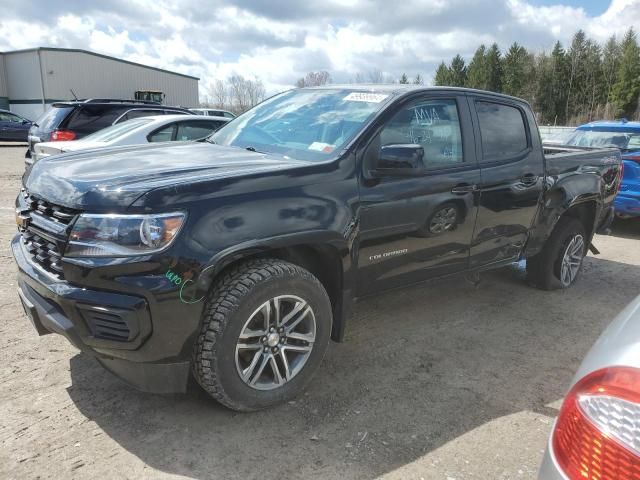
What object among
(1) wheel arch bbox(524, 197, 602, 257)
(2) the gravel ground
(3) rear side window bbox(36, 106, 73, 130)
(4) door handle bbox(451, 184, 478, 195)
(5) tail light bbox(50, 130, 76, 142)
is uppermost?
(3) rear side window bbox(36, 106, 73, 130)

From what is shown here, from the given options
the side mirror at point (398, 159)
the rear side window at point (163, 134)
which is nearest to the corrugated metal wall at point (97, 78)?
the rear side window at point (163, 134)

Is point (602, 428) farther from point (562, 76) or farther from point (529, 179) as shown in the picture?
point (562, 76)

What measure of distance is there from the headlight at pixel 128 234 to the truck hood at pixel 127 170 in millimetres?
80

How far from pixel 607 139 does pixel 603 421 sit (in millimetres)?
8263

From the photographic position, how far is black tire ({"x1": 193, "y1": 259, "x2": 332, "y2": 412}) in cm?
262

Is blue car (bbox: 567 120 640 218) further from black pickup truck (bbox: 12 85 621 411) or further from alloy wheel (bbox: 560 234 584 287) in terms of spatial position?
black pickup truck (bbox: 12 85 621 411)

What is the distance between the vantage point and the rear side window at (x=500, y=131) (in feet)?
13.5

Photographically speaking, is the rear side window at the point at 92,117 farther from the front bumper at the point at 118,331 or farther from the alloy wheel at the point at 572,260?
the alloy wheel at the point at 572,260

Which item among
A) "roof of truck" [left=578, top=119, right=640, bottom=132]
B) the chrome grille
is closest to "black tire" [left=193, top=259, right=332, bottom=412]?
the chrome grille

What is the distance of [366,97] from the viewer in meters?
3.65

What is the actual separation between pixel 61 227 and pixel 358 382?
1.96 metres

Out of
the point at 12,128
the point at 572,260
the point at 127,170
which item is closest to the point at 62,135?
the point at 127,170

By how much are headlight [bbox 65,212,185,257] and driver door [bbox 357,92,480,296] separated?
122cm

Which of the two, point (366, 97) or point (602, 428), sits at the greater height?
point (366, 97)
